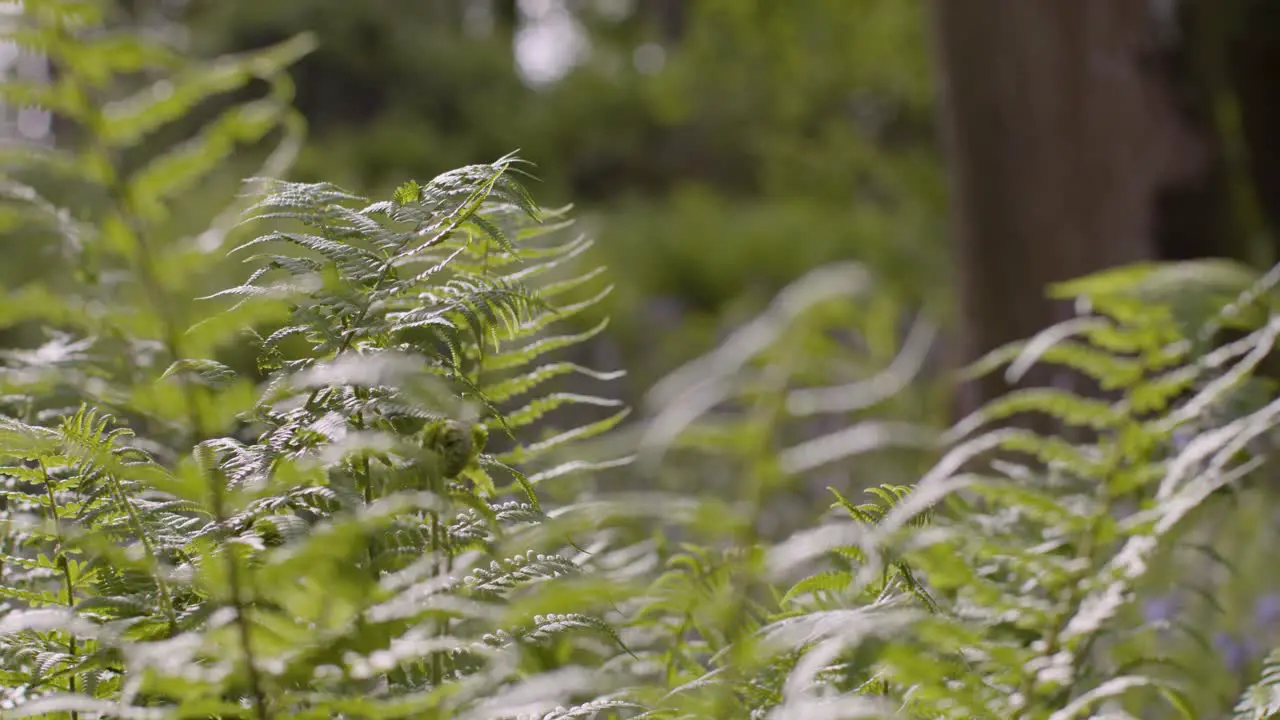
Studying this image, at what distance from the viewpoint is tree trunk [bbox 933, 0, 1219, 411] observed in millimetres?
2760

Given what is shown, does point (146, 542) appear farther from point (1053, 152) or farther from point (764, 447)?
point (1053, 152)

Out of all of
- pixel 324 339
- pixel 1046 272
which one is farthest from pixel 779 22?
pixel 324 339

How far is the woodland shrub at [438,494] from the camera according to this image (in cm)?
55

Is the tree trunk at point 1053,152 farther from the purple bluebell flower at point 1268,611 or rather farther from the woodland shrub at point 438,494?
the woodland shrub at point 438,494

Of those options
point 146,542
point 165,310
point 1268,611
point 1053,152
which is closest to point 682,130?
point 1053,152

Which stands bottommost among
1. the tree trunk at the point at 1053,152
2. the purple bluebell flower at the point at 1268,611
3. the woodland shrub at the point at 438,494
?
the purple bluebell flower at the point at 1268,611

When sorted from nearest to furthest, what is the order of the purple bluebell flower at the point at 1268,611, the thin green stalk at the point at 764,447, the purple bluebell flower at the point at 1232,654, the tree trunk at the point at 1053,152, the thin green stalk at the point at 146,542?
the thin green stalk at the point at 764,447 → the thin green stalk at the point at 146,542 → the purple bluebell flower at the point at 1232,654 → the purple bluebell flower at the point at 1268,611 → the tree trunk at the point at 1053,152

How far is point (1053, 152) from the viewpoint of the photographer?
2.88m

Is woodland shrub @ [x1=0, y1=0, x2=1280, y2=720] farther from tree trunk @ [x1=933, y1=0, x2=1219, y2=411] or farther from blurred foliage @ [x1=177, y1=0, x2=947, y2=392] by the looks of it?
blurred foliage @ [x1=177, y1=0, x2=947, y2=392]

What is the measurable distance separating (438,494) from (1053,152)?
103 inches

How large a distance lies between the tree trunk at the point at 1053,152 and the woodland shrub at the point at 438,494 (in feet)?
5.70

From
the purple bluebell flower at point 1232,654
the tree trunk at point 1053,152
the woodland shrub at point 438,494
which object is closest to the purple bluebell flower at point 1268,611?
the purple bluebell flower at point 1232,654

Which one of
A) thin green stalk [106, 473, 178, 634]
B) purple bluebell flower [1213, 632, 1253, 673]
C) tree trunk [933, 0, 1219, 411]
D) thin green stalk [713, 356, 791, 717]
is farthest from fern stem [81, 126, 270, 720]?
tree trunk [933, 0, 1219, 411]

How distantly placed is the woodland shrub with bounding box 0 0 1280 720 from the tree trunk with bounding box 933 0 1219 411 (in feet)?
5.70
